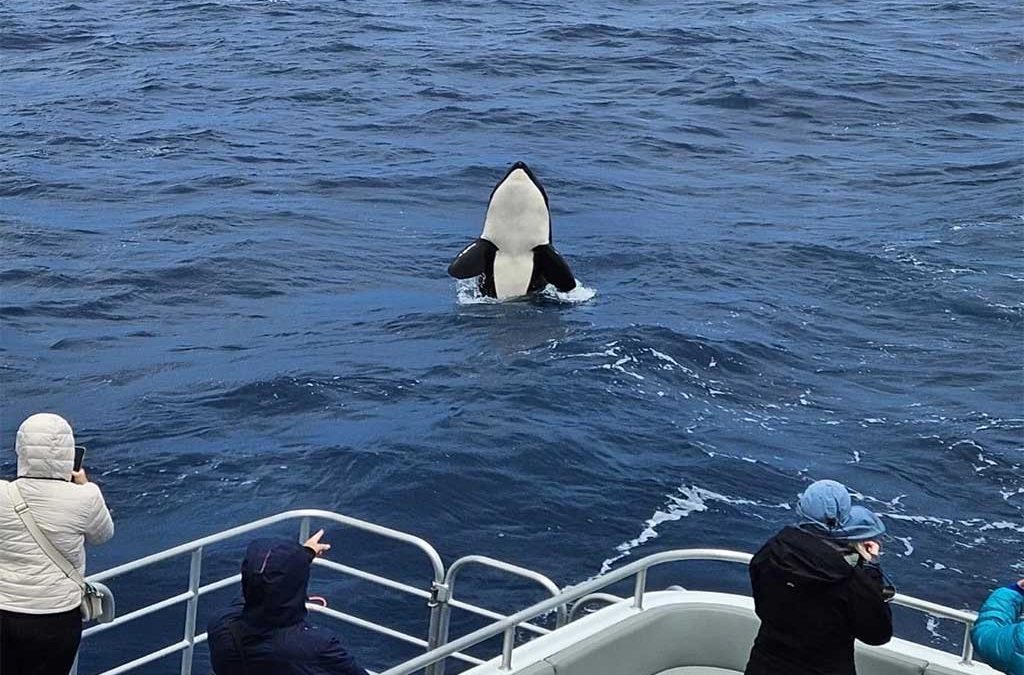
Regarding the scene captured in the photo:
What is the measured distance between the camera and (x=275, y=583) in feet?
18.1

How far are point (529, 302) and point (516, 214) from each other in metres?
1.55

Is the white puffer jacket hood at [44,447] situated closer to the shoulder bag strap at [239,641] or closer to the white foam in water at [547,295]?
the shoulder bag strap at [239,641]

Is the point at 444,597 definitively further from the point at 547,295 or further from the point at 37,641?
the point at 547,295

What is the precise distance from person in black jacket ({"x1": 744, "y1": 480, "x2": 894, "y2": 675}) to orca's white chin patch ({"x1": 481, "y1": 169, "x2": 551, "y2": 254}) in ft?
43.9

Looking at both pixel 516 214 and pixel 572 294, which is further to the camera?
pixel 516 214

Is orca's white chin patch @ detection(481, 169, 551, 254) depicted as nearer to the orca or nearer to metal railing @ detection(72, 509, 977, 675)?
the orca

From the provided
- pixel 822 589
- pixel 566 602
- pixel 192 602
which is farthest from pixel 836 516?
pixel 192 602

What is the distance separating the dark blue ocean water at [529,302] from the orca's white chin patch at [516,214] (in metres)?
0.94

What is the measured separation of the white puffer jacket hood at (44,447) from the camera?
6.43m

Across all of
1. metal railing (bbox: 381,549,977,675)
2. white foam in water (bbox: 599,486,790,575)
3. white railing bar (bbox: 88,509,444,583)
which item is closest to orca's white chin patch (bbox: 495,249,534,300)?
white foam in water (bbox: 599,486,790,575)

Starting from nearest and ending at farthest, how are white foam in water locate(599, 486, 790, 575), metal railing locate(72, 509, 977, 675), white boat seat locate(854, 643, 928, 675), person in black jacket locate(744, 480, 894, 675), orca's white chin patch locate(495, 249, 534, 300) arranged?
person in black jacket locate(744, 480, 894, 675), metal railing locate(72, 509, 977, 675), white boat seat locate(854, 643, 928, 675), white foam in water locate(599, 486, 790, 575), orca's white chin patch locate(495, 249, 534, 300)

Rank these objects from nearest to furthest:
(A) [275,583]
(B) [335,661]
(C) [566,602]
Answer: (A) [275,583], (B) [335,661], (C) [566,602]

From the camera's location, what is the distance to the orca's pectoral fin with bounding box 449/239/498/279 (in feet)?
61.0

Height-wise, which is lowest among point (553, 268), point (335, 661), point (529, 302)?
point (529, 302)
